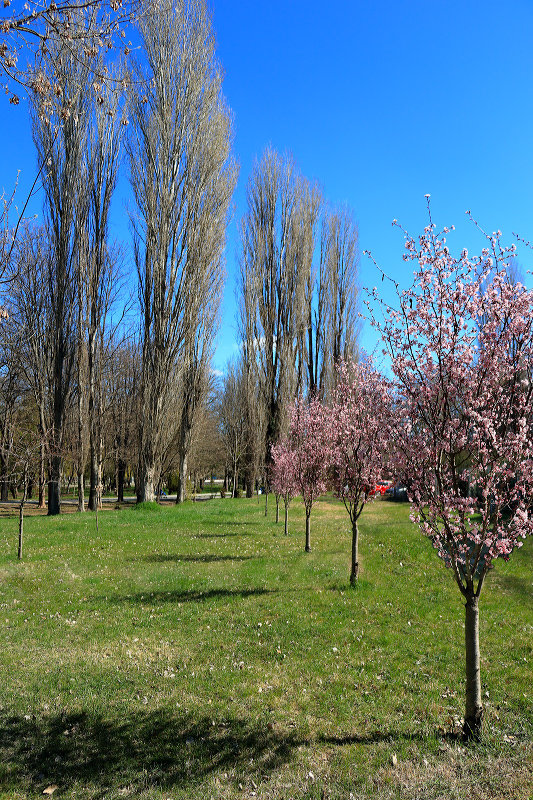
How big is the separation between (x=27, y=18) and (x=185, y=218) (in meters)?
18.7

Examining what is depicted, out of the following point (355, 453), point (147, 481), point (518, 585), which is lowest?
point (518, 585)

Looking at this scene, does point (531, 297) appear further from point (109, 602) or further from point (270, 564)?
point (270, 564)

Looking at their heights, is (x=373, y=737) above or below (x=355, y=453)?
below

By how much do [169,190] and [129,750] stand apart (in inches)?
773

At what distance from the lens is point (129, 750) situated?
A: 13.4 feet

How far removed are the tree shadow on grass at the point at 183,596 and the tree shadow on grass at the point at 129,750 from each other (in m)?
3.34

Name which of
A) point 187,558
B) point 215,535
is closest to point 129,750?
point 187,558

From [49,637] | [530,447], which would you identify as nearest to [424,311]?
[530,447]

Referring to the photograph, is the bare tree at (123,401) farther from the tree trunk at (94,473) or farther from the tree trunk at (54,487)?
the tree trunk at (54,487)

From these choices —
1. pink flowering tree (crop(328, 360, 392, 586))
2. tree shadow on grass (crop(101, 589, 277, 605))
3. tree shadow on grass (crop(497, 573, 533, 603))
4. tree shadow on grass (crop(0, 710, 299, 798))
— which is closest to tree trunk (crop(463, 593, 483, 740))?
tree shadow on grass (crop(0, 710, 299, 798))

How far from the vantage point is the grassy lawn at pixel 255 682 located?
12.3ft

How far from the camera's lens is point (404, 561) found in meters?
11.0

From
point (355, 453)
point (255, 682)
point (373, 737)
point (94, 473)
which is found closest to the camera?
point (373, 737)

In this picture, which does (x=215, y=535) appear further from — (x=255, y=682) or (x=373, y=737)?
(x=373, y=737)
